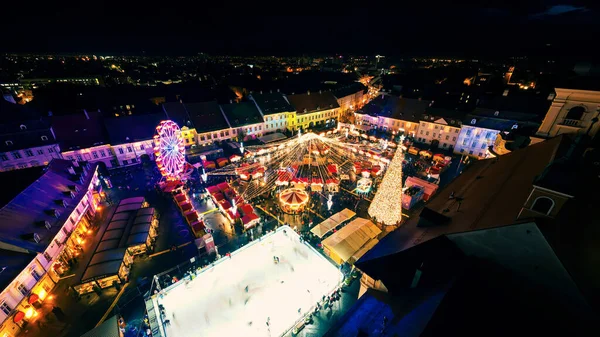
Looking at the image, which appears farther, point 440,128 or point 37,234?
point 440,128

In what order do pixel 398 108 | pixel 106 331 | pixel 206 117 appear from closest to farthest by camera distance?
pixel 106 331
pixel 206 117
pixel 398 108

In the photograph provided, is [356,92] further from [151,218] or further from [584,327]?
[584,327]

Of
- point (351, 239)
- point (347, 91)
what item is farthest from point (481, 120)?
point (347, 91)

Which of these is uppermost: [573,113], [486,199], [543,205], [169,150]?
[573,113]

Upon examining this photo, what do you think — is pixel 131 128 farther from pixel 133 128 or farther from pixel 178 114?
pixel 178 114

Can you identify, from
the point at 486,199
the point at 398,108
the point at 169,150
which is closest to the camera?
the point at 486,199

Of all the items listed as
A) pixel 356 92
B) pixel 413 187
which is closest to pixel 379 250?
pixel 413 187

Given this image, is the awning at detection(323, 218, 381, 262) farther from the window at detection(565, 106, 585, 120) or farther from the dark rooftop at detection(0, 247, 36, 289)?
the dark rooftop at detection(0, 247, 36, 289)
